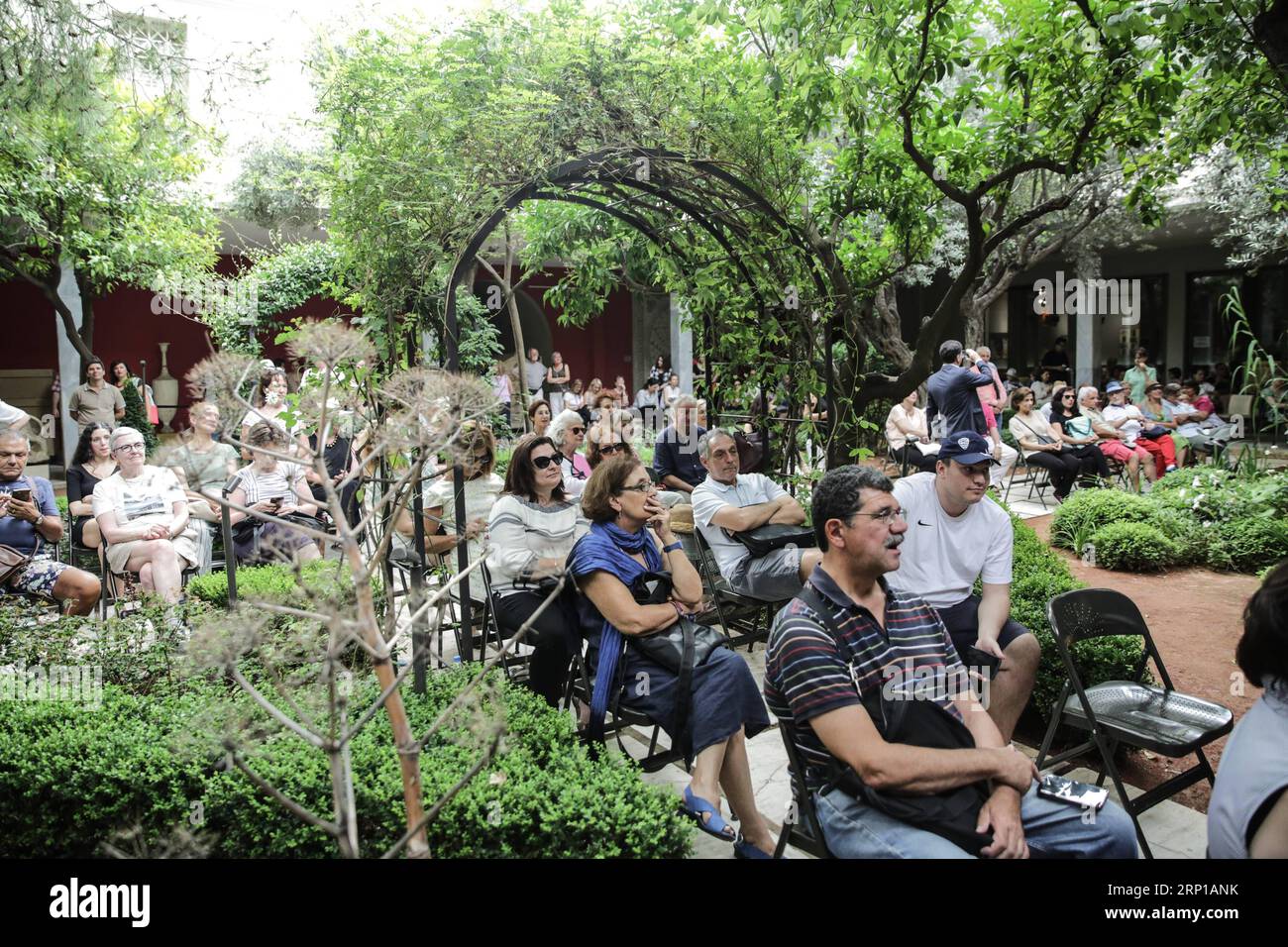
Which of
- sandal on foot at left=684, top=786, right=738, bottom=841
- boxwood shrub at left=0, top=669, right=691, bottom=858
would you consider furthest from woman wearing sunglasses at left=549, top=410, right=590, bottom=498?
sandal on foot at left=684, top=786, right=738, bottom=841

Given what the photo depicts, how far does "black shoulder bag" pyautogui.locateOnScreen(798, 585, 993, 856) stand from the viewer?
2.35m

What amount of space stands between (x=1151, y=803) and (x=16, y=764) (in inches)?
151

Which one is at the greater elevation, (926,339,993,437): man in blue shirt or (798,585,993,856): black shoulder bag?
(926,339,993,437): man in blue shirt

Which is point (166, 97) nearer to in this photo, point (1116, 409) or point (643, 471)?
point (643, 471)

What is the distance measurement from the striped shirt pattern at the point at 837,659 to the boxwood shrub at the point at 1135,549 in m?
5.37

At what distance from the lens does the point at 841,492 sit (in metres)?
2.74

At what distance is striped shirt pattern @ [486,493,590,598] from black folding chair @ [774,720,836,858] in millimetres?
1895

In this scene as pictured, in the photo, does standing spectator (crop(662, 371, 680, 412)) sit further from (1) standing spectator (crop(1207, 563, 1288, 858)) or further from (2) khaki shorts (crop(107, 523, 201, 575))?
(1) standing spectator (crop(1207, 563, 1288, 858))

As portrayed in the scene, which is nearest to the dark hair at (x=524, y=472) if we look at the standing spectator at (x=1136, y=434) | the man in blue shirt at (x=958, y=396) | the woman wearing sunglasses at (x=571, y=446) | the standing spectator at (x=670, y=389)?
the woman wearing sunglasses at (x=571, y=446)

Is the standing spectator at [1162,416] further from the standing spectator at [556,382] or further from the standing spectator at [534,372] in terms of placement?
the standing spectator at [556,382]

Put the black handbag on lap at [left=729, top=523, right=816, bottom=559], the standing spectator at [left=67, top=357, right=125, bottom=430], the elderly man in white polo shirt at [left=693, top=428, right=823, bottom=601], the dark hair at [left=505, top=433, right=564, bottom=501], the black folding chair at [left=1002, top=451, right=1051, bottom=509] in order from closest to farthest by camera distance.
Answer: the dark hair at [left=505, top=433, right=564, bottom=501], the elderly man in white polo shirt at [left=693, top=428, right=823, bottom=601], the black handbag on lap at [left=729, top=523, right=816, bottom=559], the standing spectator at [left=67, top=357, right=125, bottom=430], the black folding chair at [left=1002, top=451, right=1051, bottom=509]

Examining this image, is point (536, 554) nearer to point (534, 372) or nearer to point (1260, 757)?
point (1260, 757)

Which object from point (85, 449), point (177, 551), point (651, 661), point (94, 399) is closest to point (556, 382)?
point (94, 399)

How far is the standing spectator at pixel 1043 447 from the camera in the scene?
391 inches
